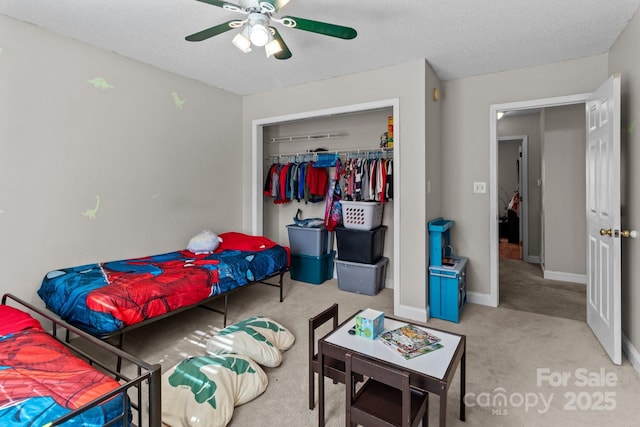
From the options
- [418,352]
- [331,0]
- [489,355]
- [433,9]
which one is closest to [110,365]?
[418,352]

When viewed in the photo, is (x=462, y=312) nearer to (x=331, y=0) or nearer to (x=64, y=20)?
(x=331, y=0)

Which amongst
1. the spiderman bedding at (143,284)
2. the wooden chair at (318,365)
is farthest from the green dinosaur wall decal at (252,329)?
the wooden chair at (318,365)

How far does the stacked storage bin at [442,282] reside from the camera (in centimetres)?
301

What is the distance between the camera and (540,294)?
3.76m

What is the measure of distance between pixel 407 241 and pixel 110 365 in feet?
8.50

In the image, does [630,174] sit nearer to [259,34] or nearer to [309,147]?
[259,34]

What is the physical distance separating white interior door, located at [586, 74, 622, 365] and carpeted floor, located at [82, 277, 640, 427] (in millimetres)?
216

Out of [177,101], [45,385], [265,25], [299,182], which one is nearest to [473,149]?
[299,182]

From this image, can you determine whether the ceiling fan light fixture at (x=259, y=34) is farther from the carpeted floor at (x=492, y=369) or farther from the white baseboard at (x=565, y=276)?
the white baseboard at (x=565, y=276)

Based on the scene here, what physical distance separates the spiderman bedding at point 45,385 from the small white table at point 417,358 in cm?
90

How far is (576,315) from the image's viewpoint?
3.13m

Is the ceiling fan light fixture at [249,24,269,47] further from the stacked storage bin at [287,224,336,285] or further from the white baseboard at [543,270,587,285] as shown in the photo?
the white baseboard at [543,270,587,285]

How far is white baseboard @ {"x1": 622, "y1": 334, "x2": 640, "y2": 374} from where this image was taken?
2166 mm

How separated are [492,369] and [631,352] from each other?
1.00m
